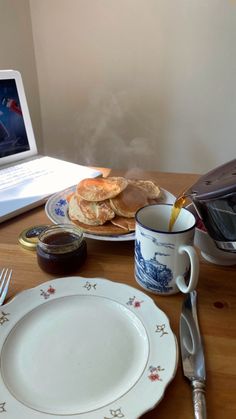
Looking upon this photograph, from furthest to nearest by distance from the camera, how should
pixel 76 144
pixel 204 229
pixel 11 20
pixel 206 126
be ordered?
pixel 76 144 < pixel 206 126 < pixel 11 20 < pixel 204 229

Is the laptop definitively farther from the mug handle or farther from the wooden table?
the mug handle

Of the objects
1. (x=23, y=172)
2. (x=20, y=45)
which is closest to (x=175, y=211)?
(x=23, y=172)

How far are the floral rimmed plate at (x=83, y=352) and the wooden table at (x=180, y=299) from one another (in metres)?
0.03

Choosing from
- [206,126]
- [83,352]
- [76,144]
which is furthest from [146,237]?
[76,144]

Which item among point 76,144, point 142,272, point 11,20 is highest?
point 11,20

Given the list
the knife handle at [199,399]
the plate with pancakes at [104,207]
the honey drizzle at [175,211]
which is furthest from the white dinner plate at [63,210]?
the knife handle at [199,399]

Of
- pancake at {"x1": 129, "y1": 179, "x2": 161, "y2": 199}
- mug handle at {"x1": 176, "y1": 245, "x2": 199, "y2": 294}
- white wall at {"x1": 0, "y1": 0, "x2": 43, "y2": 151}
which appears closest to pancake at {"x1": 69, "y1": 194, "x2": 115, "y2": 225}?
pancake at {"x1": 129, "y1": 179, "x2": 161, "y2": 199}

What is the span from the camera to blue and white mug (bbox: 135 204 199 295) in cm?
52

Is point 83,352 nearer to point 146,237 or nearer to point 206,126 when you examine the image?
point 146,237

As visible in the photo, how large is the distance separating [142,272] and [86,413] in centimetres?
24

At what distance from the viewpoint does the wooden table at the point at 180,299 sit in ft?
1.31

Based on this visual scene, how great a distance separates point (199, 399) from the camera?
0.39 metres

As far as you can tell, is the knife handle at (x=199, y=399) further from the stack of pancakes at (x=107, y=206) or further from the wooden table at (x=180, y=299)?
the stack of pancakes at (x=107, y=206)

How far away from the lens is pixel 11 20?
150cm
